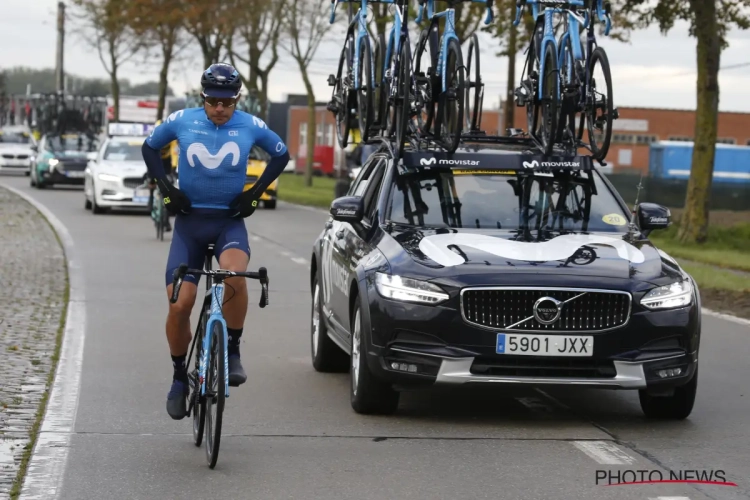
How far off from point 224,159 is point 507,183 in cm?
251

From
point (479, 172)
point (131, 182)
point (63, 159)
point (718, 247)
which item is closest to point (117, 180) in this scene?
point (131, 182)

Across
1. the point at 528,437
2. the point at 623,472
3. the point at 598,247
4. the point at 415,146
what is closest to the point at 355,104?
the point at 415,146

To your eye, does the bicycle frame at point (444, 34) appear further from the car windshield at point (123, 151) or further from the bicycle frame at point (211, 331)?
the car windshield at point (123, 151)

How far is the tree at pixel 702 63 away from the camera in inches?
1004

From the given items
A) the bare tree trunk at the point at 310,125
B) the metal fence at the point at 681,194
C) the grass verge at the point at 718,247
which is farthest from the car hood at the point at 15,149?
the grass verge at the point at 718,247

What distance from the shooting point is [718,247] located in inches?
1014

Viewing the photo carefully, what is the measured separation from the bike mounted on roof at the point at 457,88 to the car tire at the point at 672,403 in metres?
2.13

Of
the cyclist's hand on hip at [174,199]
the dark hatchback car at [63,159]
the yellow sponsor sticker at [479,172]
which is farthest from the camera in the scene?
the dark hatchback car at [63,159]

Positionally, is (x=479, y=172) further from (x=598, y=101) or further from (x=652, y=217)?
(x=598, y=101)

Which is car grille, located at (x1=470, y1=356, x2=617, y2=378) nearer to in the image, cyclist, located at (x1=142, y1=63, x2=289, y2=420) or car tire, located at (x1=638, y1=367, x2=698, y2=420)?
car tire, located at (x1=638, y1=367, x2=698, y2=420)

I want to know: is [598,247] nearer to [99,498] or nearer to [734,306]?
[99,498]

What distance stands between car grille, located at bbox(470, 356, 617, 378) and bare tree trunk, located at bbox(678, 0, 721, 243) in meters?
18.4

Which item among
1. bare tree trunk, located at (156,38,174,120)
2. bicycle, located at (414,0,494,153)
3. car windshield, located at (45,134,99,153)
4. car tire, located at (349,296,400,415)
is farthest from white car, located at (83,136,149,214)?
bare tree trunk, located at (156,38,174,120)

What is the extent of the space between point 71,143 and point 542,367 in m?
38.7
